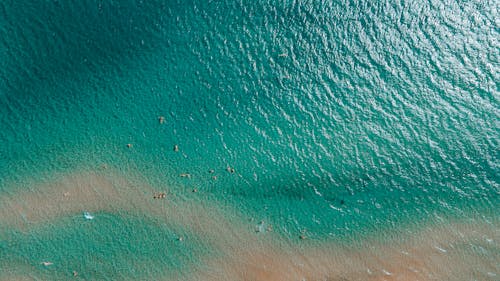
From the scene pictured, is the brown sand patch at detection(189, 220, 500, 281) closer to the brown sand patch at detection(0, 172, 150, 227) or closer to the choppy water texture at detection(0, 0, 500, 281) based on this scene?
the choppy water texture at detection(0, 0, 500, 281)

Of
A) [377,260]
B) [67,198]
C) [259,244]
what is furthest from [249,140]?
[67,198]

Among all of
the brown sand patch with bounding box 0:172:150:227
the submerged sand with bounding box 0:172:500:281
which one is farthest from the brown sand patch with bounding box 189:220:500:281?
the brown sand patch with bounding box 0:172:150:227

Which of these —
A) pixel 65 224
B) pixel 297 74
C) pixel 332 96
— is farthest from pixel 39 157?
pixel 332 96

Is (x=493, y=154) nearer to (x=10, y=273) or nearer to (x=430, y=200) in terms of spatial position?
(x=430, y=200)

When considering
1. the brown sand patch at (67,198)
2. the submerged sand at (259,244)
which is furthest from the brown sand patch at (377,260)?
the brown sand patch at (67,198)

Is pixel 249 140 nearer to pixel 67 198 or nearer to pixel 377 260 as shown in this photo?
pixel 377 260
